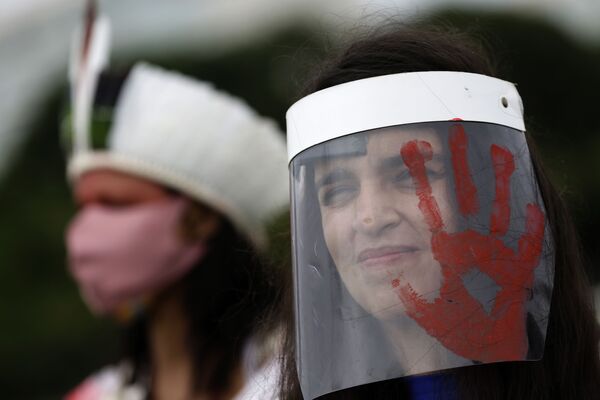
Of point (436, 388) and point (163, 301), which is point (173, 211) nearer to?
point (163, 301)

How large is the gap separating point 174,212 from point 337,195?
1843 mm

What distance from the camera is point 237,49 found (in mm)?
8430

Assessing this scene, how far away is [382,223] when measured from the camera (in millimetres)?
2051

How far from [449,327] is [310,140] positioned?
0.42 meters

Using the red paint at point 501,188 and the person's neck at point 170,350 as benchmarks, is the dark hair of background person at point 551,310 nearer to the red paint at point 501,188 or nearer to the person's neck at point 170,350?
the red paint at point 501,188

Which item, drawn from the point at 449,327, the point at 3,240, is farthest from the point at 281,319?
the point at 3,240

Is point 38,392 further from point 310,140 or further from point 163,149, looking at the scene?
point 310,140

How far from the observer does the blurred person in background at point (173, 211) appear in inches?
151

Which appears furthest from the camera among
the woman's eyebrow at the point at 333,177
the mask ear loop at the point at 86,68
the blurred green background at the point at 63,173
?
the blurred green background at the point at 63,173

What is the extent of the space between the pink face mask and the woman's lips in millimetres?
1857

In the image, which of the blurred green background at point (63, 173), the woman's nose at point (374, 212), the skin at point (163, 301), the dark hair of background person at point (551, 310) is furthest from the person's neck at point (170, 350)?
the blurred green background at point (63, 173)

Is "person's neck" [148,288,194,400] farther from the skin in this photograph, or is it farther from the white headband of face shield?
the white headband of face shield

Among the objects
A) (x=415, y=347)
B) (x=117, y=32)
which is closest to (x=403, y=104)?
(x=415, y=347)

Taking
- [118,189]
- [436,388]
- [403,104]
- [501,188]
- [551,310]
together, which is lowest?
[436,388]
